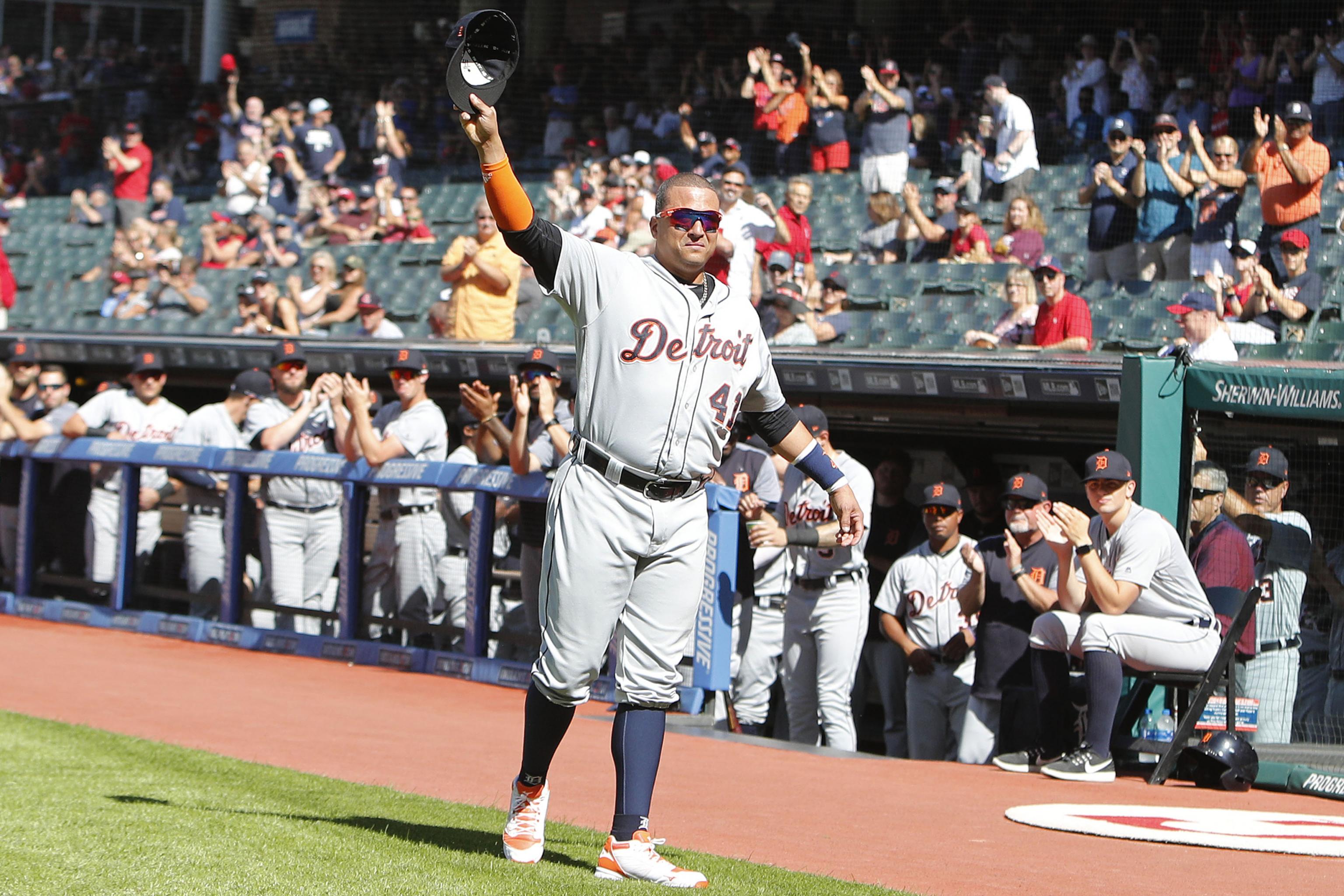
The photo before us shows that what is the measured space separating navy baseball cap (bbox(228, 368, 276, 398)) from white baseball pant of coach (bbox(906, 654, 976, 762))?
4548 mm

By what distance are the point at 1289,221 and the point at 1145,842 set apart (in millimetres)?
5521

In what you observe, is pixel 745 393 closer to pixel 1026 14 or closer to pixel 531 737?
pixel 531 737

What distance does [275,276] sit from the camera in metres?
14.4

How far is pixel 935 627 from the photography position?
271 inches

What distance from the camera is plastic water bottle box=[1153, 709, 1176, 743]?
19.8 feet

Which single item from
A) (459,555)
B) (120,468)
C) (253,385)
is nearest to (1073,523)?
(459,555)

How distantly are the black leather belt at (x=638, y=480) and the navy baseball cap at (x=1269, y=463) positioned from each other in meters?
3.53

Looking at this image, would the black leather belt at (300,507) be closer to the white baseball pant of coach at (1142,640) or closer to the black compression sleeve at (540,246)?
the white baseball pant of coach at (1142,640)

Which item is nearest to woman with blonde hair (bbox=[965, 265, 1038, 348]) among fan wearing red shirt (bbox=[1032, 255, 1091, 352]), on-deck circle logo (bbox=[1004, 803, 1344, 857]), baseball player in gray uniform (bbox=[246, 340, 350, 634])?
fan wearing red shirt (bbox=[1032, 255, 1091, 352])

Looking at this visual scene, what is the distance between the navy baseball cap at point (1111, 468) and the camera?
5.78 m

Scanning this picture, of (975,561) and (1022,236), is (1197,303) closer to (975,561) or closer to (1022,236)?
(975,561)

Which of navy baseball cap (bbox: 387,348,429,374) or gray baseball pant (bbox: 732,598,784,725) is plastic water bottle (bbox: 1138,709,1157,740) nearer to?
gray baseball pant (bbox: 732,598,784,725)

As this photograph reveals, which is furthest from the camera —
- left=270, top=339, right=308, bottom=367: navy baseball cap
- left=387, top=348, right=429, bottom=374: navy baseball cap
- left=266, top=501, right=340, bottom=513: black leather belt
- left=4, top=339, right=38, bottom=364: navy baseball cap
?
left=4, top=339, right=38, bottom=364: navy baseball cap

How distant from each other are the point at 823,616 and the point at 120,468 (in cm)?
472
